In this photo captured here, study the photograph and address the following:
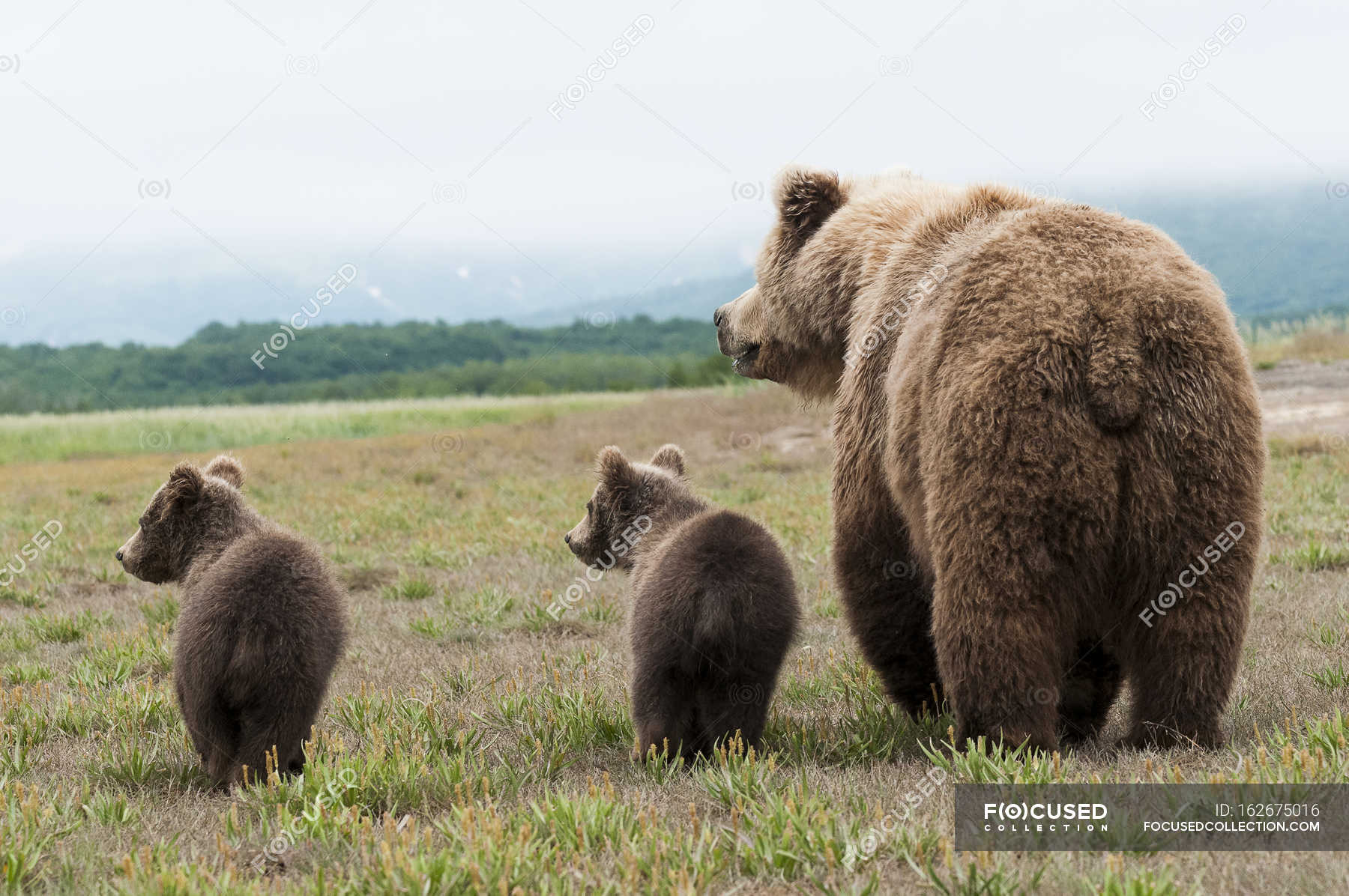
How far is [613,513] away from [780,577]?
1492 millimetres

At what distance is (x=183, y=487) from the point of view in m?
5.38

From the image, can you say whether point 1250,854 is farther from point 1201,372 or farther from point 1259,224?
point 1259,224

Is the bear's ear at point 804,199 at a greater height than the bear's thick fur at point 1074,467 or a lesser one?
greater

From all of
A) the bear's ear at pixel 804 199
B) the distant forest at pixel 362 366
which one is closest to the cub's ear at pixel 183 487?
the bear's ear at pixel 804 199

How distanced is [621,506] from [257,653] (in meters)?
2.13

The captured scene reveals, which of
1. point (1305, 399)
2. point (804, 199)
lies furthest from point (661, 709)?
point (1305, 399)

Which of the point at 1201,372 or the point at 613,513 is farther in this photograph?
the point at 613,513

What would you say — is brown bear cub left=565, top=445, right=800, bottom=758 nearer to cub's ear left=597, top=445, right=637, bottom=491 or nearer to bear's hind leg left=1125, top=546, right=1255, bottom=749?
cub's ear left=597, top=445, right=637, bottom=491

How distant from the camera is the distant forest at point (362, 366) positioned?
2419 inches

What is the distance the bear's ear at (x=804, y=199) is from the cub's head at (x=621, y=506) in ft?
5.11

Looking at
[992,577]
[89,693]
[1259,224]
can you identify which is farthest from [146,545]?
[1259,224]

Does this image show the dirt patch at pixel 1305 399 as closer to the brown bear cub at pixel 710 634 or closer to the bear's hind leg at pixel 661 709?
the brown bear cub at pixel 710 634

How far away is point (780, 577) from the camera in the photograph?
4539mm

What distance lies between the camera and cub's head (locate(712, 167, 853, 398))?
15.9ft
